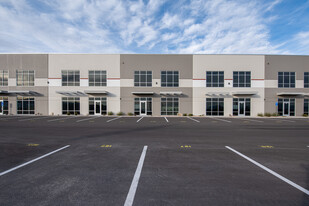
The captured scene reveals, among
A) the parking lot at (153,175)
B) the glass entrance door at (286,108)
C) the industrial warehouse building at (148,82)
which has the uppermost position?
the industrial warehouse building at (148,82)

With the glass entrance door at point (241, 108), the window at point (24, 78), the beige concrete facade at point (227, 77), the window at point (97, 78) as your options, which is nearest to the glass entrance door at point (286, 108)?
the beige concrete facade at point (227, 77)

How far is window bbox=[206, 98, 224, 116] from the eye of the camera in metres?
21.3

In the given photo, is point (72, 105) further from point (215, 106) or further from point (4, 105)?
point (215, 106)

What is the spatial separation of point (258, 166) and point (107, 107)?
20.7m

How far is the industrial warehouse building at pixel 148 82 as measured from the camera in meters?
21.4

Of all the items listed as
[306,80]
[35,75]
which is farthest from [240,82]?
[35,75]

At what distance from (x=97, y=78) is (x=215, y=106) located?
2002 cm

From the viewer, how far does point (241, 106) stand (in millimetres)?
21234

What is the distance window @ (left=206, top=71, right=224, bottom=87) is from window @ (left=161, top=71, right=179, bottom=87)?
5.14 meters

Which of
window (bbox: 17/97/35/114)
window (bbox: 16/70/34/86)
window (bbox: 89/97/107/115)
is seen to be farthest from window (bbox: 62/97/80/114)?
window (bbox: 16/70/34/86)

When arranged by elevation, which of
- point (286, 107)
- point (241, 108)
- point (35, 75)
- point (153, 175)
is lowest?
point (153, 175)

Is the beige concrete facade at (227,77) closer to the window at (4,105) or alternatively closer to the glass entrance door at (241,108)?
the glass entrance door at (241,108)

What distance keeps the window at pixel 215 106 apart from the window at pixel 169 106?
5.11m

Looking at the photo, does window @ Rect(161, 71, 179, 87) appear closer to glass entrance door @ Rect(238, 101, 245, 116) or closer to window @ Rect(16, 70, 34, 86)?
glass entrance door @ Rect(238, 101, 245, 116)
